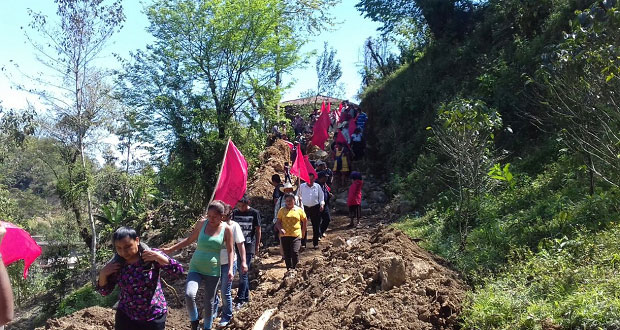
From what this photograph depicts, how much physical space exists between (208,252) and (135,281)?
1613mm

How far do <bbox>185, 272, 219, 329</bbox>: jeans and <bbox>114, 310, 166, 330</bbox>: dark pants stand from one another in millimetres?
1349

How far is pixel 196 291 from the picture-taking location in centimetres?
550

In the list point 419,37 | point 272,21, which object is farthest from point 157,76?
point 419,37

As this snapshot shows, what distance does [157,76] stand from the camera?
579 inches

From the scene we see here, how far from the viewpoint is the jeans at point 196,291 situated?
18.0ft

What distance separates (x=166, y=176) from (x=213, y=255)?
9.85 m

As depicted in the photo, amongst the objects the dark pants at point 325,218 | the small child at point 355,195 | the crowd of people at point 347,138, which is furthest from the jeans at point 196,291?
the crowd of people at point 347,138

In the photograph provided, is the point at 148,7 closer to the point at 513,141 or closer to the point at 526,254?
the point at 513,141

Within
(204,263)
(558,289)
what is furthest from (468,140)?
(204,263)

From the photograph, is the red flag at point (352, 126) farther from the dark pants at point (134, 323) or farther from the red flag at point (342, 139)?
the dark pants at point (134, 323)

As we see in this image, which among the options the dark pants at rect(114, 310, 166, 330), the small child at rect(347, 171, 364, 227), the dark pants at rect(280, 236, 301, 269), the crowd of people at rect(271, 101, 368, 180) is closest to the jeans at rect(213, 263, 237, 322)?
the dark pants at rect(280, 236, 301, 269)

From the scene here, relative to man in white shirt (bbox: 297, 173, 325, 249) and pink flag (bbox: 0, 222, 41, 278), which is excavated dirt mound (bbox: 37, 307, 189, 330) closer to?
pink flag (bbox: 0, 222, 41, 278)

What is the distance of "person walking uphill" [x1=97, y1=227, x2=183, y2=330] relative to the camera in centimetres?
397

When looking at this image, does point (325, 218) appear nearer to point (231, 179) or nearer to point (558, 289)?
point (231, 179)
